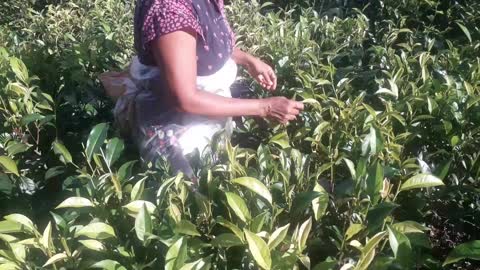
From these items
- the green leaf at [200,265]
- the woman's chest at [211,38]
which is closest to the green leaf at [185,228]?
the green leaf at [200,265]

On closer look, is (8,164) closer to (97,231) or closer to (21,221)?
(21,221)

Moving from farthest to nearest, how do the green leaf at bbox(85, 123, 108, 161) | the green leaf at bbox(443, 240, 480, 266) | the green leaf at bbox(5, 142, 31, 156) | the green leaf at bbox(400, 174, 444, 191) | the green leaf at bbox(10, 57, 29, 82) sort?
the green leaf at bbox(10, 57, 29, 82)
the green leaf at bbox(5, 142, 31, 156)
the green leaf at bbox(85, 123, 108, 161)
the green leaf at bbox(400, 174, 444, 191)
the green leaf at bbox(443, 240, 480, 266)

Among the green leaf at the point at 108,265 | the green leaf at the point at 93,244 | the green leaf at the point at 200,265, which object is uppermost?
the green leaf at the point at 200,265

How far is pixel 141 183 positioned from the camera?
1716mm

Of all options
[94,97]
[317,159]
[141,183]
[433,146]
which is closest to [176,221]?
[141,183]

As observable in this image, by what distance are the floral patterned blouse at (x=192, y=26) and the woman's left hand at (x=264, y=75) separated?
0.51 feet

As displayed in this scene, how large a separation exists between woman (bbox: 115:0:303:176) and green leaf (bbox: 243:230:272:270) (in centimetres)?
84

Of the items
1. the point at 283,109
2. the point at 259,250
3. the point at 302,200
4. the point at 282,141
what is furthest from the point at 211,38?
the point at 259,250

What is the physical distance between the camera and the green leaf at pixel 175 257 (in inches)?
55.1

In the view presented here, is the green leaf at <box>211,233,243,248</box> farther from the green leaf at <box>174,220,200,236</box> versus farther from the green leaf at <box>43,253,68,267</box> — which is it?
the green leaf at <box>43,253,68,267</box>

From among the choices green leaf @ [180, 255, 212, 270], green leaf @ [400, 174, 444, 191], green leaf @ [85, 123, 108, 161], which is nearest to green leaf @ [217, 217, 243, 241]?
green leaf @ [180, 255, 212, 270]

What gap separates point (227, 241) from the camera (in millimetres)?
1488

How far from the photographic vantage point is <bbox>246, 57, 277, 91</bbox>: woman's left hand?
2.70 m

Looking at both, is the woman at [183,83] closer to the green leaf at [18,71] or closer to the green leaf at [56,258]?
the green leaf at [18,71]
